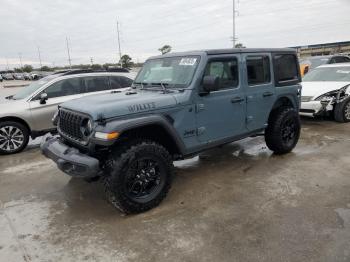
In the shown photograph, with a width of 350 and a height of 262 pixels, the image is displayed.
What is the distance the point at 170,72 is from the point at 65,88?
3.57m

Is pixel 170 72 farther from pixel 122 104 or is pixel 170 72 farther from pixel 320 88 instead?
pixel 320 88

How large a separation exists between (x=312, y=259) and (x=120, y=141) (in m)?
2.29

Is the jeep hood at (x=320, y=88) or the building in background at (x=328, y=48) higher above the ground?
the building in background at (x=328, y=48)

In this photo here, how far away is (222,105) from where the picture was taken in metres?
4.57

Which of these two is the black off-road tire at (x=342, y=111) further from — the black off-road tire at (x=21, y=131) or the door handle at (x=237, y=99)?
the black off-road tire at (x=21, y=131)

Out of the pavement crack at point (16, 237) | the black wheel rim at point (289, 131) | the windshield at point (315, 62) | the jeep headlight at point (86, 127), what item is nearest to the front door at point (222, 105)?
the black wheel rim at point (289, 131)

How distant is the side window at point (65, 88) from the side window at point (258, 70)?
4.08m

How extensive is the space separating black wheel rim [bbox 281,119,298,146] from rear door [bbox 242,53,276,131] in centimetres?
57

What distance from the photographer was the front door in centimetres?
437

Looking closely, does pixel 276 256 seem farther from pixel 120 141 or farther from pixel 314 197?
pixel 120 141

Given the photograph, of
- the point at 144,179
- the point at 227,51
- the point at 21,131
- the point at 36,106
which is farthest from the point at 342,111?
the point at 21,131

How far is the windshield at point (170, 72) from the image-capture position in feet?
14.3

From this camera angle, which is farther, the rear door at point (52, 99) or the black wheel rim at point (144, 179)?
the rear door at point (52, 99)

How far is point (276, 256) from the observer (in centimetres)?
296
